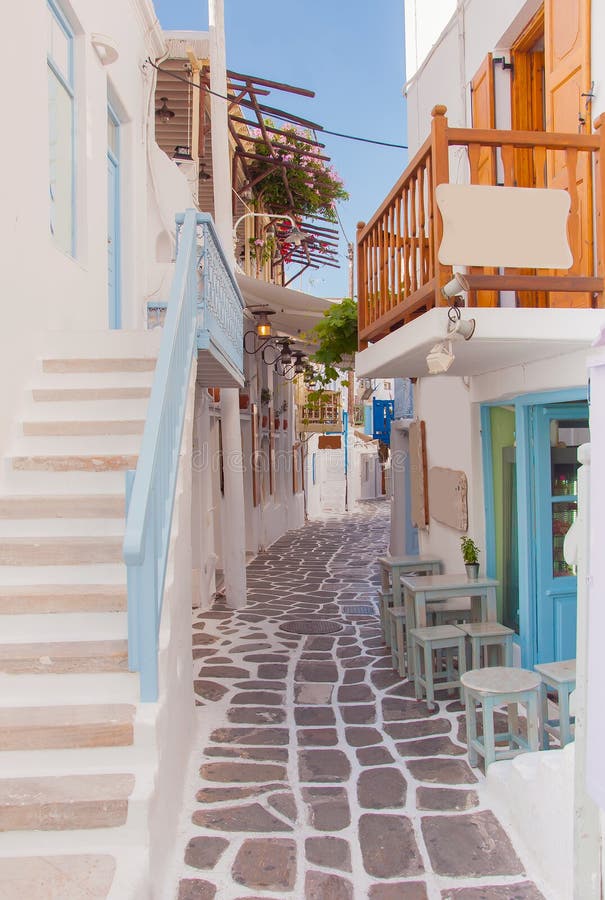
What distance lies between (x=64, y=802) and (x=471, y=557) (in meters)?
4.52

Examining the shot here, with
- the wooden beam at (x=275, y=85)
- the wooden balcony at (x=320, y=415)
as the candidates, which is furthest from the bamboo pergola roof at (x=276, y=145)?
the wooden balcony at (x=320, y=415)

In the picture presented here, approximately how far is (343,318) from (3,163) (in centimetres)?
474

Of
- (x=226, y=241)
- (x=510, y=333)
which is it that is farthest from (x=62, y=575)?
(x=226, y=241)

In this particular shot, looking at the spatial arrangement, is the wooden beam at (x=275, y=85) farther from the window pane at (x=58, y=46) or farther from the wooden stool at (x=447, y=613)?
the wooden stool at (x=447, y=613)

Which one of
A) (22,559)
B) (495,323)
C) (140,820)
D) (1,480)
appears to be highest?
(495,323)

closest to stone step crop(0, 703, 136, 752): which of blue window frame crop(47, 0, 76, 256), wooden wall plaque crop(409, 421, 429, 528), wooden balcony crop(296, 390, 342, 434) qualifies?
blue window frame crop(47, 0, 76, 256)

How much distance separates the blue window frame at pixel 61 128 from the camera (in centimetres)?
613

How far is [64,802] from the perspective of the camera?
116 inches

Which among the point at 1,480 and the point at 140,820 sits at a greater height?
the point at 1,480

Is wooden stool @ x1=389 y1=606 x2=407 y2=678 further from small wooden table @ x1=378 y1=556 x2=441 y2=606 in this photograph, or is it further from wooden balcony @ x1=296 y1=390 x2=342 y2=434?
wooden balcony @ x1=296 y1=390 x2=342 y2=434

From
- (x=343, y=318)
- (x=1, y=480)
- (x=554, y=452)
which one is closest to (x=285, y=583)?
(x=343, y=318)

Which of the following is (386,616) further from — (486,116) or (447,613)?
(486,116)

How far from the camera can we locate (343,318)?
8812mm

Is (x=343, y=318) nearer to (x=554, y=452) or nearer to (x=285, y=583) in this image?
(x=554, y=452)
